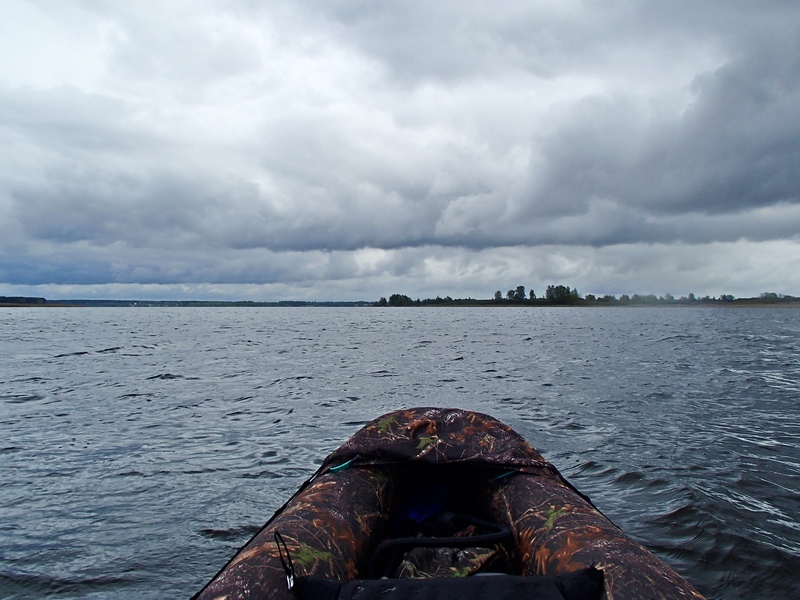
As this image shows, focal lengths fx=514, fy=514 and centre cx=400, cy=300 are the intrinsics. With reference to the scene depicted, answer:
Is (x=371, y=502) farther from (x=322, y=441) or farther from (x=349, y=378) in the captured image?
(x=349, y=378)

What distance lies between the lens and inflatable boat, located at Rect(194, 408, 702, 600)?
3.13 metres

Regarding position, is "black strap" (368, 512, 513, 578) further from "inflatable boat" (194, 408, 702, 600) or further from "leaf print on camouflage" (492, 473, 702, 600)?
"leaf print on camouflage" (492, 473, 702, 600)

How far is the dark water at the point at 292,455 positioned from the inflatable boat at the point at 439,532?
2650 millimetres

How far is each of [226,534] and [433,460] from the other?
374 cm

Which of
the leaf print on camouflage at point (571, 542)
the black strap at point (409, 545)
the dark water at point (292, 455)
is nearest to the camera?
the leaf print on camouflage at point (571, 542)

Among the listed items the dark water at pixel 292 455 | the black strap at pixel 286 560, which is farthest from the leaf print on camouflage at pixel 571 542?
the dark water at pixel 292 455

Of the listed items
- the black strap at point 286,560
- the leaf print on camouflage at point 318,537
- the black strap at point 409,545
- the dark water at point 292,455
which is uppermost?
the black strap at point 286,560

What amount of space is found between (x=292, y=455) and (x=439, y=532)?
627 centimetres

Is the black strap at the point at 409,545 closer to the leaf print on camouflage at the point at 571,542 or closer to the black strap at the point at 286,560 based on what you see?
the leaf print on camouflage at the point at 571,542

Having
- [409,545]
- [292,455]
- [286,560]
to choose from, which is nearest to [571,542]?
[409,545]

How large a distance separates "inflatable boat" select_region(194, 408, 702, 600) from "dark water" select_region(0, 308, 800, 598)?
2.65 m

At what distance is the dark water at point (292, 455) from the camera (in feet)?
21.1

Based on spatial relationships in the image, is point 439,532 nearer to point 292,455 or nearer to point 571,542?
point 571,542

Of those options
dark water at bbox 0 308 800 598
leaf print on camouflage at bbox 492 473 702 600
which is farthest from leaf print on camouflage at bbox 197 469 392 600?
dark water at bbox 0 308 800 598
